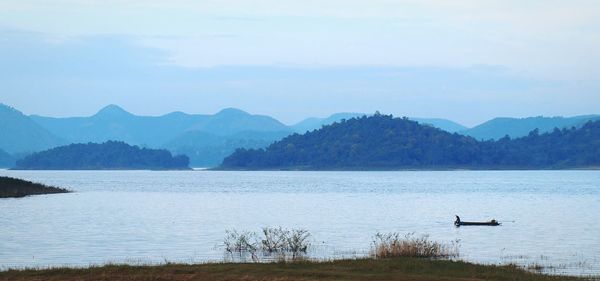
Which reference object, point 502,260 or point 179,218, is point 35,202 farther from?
point 502,260

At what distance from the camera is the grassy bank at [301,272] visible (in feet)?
100

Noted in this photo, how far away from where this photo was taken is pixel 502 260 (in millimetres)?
44500

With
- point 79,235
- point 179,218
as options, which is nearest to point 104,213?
point 179,218

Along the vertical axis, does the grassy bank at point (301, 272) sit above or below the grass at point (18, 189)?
below

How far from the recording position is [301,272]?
3161 centimetres

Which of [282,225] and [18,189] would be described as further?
[18,189]

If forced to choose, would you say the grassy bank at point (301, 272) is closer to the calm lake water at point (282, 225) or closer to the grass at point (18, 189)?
the calm lake water at point (282, 225)

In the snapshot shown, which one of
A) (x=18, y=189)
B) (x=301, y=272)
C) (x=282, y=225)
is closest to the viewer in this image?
(x=301, y=272)

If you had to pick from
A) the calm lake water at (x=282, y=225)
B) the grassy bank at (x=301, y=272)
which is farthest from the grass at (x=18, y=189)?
the grassy bank at (x=301, y=272)

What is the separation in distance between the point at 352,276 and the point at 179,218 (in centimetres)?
4796

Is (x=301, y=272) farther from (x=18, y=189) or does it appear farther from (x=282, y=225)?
(x=18, y=189)

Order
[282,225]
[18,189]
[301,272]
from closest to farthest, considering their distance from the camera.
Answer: [301,272] < [282,225] < [18,189]

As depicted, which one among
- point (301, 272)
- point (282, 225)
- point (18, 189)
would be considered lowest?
point (301, 272)

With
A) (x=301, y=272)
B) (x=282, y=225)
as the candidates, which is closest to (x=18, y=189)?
(x=282, y=225)
